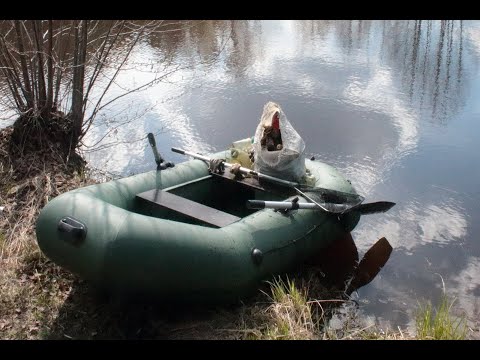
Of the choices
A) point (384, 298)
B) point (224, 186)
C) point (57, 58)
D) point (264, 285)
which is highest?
point (57, 58)

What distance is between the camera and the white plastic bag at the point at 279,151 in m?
4.54

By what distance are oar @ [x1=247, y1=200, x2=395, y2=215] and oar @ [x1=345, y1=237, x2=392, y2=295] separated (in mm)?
465

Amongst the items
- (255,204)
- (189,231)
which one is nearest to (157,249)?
(189,231)

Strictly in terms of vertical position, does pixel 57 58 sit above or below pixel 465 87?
above

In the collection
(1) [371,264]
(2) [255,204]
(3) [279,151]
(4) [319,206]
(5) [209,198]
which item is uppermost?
(3) [279,151]

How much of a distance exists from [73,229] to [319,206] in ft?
5.92

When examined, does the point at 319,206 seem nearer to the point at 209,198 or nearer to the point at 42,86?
the point at 209,198

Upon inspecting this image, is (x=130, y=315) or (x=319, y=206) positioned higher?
(x=319, y=206)

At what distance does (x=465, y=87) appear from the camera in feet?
28.6

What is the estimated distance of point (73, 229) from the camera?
330 cm

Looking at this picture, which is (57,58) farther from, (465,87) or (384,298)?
(465,87)

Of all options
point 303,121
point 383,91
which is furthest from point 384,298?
point 383,91

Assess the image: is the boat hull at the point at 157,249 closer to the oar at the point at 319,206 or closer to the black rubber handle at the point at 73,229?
the black rubber handle at the point at 73,229

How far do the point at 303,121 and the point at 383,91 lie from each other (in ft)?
5.64
